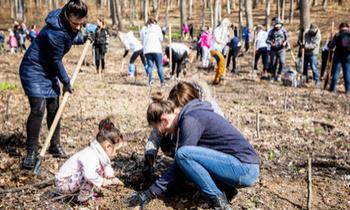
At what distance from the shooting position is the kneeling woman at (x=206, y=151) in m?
3.45

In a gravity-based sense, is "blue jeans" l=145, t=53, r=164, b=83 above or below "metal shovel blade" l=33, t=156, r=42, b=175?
above

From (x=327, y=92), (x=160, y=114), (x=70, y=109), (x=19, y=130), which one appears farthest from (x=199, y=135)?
(x=327, y=92)

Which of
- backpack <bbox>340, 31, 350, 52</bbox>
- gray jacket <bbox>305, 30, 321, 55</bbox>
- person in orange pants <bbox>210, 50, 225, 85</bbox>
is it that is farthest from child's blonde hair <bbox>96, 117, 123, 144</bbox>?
gray jacket <bbox>305, 30, 321, 55</bbox>

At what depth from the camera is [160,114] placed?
3492 mm

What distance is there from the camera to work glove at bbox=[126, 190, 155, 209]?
354 centimetres

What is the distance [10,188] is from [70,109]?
357 centimetres

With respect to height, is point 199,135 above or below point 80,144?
above

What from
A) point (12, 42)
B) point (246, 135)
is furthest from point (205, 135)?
point (12, 42)

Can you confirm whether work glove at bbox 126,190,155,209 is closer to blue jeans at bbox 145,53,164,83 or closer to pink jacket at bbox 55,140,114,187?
pink jacket at bbox 55,140,114,187

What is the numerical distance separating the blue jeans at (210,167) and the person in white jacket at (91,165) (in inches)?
24.8

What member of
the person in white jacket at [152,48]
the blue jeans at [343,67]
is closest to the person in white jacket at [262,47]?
the blue jeans at [343,67]

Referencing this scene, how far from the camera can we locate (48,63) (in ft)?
14.9

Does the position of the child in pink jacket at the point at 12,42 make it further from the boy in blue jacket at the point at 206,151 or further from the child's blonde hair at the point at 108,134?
the boy in blue jacket at the point at 206,151

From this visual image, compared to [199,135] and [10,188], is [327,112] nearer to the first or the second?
[199,135]
